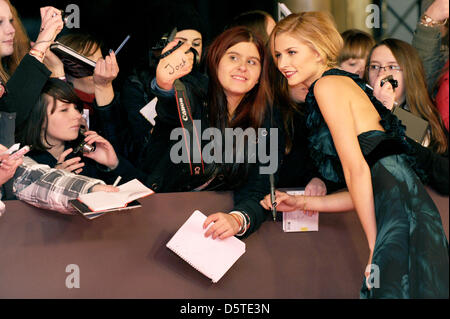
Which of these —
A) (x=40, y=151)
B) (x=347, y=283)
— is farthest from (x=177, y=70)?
(x=347, y=283)

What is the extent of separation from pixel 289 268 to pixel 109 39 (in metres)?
1.50

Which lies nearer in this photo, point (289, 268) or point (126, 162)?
point (289, 268)

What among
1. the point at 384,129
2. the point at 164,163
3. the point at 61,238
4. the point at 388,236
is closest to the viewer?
the point at 388,236

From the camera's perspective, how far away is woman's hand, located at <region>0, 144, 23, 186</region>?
2227 millimetres

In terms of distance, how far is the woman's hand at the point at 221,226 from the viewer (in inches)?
90.6

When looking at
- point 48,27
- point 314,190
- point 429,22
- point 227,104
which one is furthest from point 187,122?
point 429,22

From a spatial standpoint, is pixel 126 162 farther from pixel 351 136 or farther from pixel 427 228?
pixel 427 228

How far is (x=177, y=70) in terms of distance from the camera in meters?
2.46

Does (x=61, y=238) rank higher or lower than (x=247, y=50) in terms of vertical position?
lower

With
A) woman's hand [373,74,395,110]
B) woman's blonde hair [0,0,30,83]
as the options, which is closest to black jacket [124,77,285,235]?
woman's hand [373,74,395,110]

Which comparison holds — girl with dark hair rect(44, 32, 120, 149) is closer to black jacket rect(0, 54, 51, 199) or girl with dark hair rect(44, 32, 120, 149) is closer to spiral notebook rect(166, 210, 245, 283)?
black jacket rect(0, 54, 51, 199)

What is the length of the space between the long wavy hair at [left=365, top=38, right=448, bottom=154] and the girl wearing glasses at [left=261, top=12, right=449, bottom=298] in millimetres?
512

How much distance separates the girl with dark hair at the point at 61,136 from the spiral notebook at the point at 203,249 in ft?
1.71

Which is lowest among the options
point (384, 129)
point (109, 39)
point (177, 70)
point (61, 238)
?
point (61, 238)
